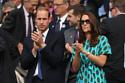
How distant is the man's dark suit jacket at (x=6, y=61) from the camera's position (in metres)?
7.38

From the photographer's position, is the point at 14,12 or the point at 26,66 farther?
the point at 14,12

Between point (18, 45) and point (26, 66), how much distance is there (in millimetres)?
1865

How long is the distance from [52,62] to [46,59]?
0.34ft

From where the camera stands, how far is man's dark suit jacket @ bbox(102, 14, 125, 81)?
6.43 meters

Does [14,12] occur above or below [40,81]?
above

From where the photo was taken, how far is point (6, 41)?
24.9 feet

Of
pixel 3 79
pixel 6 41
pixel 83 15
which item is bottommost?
pixel 3 79

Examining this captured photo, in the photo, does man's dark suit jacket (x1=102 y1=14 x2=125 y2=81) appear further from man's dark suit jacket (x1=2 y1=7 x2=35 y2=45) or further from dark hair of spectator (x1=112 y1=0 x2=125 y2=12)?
man's dark suit jacket (x1=2 y1=7 x2=35 y2=45)

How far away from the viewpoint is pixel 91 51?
625 centimetres

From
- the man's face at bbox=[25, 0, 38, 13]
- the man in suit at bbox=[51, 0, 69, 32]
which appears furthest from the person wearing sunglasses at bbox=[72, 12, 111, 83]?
the man's face at bbox=[25, 0, 38, 13]

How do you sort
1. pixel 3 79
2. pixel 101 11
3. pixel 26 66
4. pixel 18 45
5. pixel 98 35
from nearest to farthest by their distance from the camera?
pixel 98 35 < pixel 26 66 < pixel 3 79 < pixel 18 45 < pixel 101 11

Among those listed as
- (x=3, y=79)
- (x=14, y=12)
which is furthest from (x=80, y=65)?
(x=14, y=12)

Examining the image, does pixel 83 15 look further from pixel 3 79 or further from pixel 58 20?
pixel 58 20

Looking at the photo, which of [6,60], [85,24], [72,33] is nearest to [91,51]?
[85,24]
